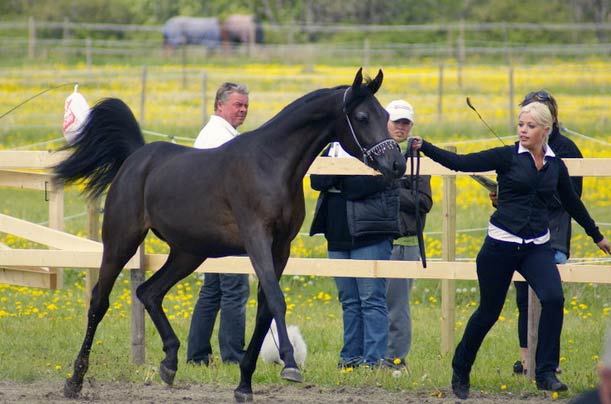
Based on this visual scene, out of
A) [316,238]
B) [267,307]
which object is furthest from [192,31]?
[267,307]

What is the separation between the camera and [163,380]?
6.91 m

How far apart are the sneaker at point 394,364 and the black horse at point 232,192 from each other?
1.30 m

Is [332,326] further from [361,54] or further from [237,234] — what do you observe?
[361,54]

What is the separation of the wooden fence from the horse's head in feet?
3.69

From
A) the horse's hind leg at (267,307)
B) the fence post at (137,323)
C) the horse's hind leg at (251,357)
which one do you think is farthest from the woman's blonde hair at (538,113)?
the fence post at (137,323)

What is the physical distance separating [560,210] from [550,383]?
5.09 ft

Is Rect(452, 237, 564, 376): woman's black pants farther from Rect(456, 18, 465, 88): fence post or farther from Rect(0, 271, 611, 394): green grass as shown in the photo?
Rect(456, 18, 465, 88): fence post

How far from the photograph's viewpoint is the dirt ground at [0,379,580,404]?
6711 millimetres

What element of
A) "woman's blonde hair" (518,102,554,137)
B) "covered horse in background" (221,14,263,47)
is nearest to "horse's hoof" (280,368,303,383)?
"woman's blonde hair" (518,102,554,137)

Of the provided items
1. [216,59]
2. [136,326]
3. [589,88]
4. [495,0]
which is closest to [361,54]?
[216,59]

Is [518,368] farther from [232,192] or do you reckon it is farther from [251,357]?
[232,192]

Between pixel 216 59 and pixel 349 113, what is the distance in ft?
83.3

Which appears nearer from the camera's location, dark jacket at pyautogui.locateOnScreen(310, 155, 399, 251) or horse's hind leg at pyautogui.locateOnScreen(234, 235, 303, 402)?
horse's hind leg at pyautogui.locateOnScreen(234, 235, 303, 402)

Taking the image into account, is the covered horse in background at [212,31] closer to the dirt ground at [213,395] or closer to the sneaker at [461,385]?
the dirt ground at [213,395]
